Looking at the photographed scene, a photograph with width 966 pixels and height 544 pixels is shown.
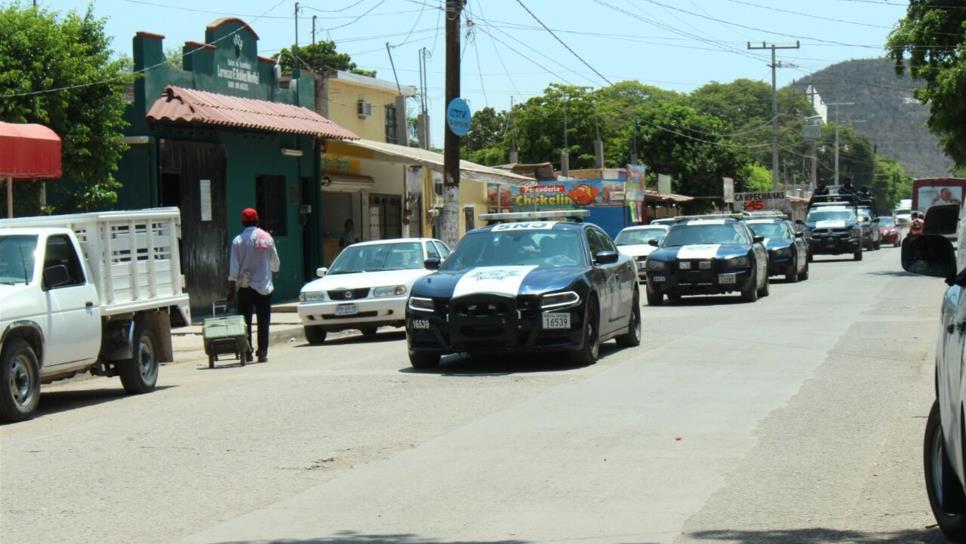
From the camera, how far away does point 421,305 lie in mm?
15109

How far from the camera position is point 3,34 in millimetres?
21266

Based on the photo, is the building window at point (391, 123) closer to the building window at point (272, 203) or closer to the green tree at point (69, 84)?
the building window at point (272, 203)

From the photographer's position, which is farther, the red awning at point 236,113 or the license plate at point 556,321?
the red awning at point 236,113

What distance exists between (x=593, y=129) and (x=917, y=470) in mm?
84088

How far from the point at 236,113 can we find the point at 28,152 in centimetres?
940

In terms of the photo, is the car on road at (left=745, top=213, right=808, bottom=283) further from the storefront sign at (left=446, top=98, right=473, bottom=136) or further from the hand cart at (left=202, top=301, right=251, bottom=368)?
the hand cart at (left=202, top=301, right=251, bottom=368)

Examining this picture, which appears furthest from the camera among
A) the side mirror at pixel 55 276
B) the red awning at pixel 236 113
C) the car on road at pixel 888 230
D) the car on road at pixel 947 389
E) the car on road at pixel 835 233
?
the car on road at pixel 888 230

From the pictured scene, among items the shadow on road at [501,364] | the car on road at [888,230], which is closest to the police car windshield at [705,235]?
the shadow on road at [501,364]

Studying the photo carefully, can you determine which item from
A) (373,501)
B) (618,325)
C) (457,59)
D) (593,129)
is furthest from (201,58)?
(593,129)

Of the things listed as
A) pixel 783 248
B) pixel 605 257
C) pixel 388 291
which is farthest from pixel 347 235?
pixel 605 257

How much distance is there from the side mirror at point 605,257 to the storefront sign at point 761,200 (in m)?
Result: 52.5

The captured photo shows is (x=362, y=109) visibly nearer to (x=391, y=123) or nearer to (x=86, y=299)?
(x=391, y=123)

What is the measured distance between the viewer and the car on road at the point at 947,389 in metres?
5.57

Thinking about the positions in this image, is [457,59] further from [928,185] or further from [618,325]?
[928,185]
